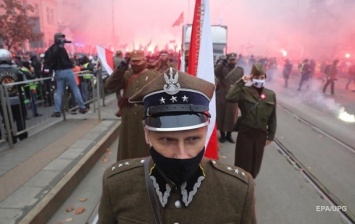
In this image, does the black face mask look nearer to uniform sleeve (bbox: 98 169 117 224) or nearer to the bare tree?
uniform sleeve (bbox: 98 169 117 224)

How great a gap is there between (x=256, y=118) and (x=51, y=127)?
516 cm

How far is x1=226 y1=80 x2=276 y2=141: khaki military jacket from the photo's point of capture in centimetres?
420

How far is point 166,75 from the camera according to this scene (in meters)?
1.48

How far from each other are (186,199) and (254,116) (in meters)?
3.02

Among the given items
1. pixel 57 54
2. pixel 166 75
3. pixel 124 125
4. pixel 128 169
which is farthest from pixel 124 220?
pixel 57 54

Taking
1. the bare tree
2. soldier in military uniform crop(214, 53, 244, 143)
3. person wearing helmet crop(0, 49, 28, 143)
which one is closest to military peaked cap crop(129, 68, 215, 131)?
person wearing helmet crop(0, 49, 28, 143)

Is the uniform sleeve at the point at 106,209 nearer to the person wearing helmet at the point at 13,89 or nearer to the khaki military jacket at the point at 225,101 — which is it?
the person wearing helmet at the point at 13,89

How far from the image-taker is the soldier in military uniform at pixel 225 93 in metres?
7.09

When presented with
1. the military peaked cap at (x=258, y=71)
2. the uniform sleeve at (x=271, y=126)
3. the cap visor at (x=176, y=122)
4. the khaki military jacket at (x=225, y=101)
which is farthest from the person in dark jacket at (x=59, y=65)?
the cap visor at (x=176, y=122)

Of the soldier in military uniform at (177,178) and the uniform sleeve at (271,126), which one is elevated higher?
the soldier in military uniform at (177,178)

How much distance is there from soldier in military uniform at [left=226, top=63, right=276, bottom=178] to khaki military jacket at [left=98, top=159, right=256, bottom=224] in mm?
2815

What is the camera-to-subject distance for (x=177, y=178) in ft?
4.62

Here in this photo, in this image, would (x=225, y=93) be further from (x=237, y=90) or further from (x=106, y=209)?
(x=106, y=209)

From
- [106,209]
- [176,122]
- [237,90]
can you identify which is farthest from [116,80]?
[176,122]
